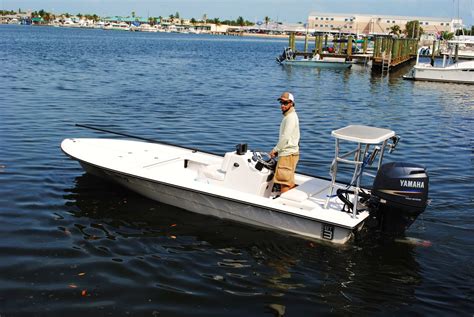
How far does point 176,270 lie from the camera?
313 inches

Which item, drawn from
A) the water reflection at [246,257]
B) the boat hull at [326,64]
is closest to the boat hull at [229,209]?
A: the water reflection at [246,257]

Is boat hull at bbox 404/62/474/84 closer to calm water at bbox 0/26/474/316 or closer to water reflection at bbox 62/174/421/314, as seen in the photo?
calm water at bbox 0/26/474/316

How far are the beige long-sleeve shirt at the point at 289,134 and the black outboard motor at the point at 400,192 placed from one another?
62.4 inches

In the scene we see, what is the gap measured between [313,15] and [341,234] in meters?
185

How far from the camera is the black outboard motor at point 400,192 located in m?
8.06

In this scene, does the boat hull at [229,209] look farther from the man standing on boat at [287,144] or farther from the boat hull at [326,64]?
the boat hull at [326,64]

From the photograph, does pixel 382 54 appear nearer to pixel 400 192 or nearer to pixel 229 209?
pixel 229 209

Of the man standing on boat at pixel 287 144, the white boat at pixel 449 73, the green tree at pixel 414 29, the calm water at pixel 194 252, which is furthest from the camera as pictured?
the green tree at pixel 414 29

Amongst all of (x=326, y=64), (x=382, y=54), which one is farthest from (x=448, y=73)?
(x=326, y=64)

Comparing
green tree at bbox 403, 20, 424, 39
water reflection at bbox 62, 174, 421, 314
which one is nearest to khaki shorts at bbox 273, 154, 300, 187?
water reflection at bbox 62, 174, 421, 314

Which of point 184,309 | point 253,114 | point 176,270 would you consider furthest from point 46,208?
point 253,114

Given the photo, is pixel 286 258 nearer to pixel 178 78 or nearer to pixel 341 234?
pixel 341 234

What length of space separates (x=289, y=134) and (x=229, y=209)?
5.61 ft

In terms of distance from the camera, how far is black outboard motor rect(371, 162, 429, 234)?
8062 millimetres
